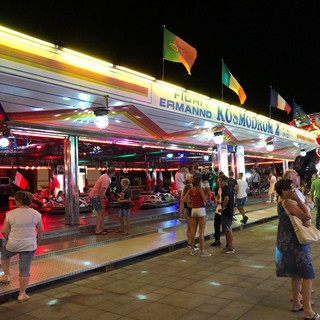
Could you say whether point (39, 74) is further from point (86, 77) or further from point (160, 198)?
point (160, 198)

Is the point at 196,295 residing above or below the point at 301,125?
below

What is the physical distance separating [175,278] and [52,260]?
2.38 metres

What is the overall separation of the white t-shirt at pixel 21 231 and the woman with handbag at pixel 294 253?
3.25 m

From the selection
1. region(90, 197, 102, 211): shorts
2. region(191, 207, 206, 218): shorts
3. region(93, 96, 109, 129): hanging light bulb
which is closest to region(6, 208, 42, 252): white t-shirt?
region(191, 207, 206, 218): shorts

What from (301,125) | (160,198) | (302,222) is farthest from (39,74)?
(301,125)

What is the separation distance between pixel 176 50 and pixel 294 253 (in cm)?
764

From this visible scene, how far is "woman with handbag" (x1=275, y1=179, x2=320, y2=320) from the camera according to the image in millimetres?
3895

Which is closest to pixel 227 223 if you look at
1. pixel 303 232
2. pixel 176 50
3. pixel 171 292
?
pixel 171 292

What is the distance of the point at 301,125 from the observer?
72.4ft

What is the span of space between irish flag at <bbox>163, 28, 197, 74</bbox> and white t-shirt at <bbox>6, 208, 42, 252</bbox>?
22.0 feet

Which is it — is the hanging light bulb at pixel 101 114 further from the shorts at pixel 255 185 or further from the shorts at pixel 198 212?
the shorts at pixel 255 185

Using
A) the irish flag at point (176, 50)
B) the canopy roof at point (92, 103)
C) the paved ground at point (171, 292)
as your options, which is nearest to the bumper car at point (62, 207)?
the canopy roof at point (92, 103)

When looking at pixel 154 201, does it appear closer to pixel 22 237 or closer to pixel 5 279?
pixel 5 279

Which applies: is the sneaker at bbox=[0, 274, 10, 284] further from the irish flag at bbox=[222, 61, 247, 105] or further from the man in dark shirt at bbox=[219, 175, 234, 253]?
the irish flag at bbox=[222, 61, 247, 105]
